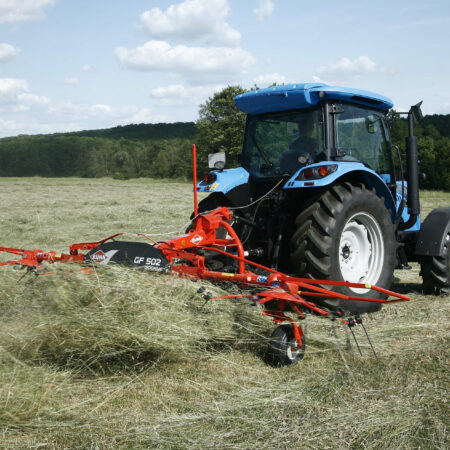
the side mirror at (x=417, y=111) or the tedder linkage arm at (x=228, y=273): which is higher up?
the side mirror at (x=417, y=111)

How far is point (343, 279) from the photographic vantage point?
4508 mm

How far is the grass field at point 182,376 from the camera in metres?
2.48

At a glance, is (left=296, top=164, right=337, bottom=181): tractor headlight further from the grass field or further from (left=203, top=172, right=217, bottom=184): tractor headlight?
the grass field

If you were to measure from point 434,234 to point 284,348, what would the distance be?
2682 mm

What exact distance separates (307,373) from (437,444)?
1.01 m

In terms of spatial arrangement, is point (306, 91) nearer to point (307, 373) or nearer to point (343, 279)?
point (343, 279)

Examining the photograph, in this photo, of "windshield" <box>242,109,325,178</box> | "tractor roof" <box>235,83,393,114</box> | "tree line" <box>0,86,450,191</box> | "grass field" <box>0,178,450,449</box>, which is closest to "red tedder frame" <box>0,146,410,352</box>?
"grass field" <box>0,178,450,449</box>

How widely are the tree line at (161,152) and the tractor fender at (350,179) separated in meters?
27.0

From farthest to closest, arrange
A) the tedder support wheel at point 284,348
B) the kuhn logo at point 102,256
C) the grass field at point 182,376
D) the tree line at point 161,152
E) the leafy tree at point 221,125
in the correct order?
1. the tree line at point 161,152
2. the leafy tree at point 221,125
3. the kuhn logo at point 102,256
4. the tedder support wheel at point 284,348
5. the grass field at point 182,376

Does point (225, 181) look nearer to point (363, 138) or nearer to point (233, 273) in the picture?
point (233, 273)

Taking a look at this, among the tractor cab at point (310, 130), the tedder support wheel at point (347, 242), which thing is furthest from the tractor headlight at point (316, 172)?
the tractor cab at point (310, 130)

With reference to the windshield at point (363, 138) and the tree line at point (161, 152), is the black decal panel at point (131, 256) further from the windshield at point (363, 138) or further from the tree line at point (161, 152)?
the tree line at point (161, 152)

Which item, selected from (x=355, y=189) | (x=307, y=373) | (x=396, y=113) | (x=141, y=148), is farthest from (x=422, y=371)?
(x=141, y=148)

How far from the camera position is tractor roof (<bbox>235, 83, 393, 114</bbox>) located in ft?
15.2
